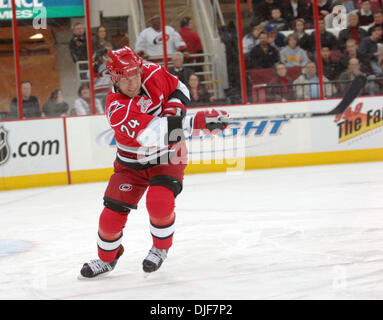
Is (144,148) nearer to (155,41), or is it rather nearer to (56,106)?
(56,106)

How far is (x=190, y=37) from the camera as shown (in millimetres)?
8680

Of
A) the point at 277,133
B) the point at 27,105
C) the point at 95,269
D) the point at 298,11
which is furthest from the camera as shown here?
the point at 298,11

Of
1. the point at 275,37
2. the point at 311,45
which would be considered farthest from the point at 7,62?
the point at 311,45

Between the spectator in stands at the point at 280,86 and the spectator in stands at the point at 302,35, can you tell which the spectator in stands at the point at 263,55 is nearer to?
the spectator in stands at the point at 280,86

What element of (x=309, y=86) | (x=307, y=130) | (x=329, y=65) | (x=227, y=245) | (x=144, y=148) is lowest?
(x=227, y=245)

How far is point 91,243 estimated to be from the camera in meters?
3.92

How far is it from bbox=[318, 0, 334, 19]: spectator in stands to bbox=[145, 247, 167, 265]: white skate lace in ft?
21.0

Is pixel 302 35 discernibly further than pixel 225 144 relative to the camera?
Yes

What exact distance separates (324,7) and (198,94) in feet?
7.37

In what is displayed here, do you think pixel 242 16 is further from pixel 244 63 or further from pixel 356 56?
pixel 356 56

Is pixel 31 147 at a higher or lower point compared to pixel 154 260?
higher

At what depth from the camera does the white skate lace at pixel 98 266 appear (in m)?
2.98

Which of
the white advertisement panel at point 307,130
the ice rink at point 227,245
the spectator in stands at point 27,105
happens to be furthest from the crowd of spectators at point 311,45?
the spectator in stands at point 27,105
